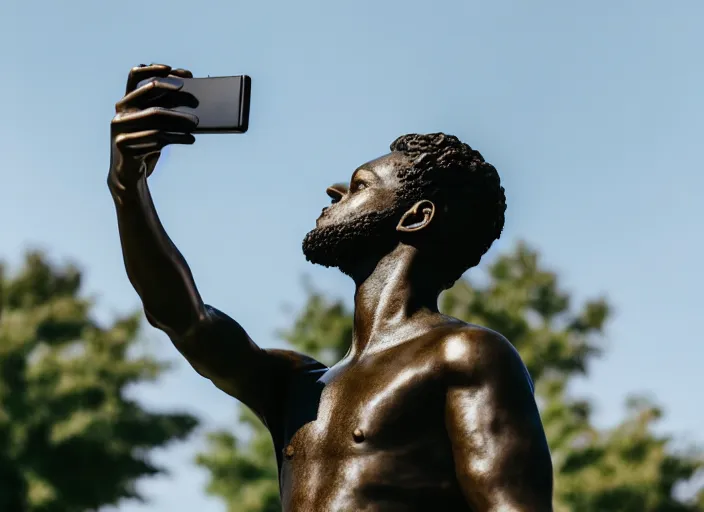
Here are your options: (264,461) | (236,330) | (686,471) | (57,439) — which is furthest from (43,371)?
(236,330)

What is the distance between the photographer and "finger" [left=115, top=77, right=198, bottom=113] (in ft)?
13.5

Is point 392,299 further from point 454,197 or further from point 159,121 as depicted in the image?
point 159,121

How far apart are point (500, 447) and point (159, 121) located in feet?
4.68

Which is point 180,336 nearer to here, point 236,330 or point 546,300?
point 236,330

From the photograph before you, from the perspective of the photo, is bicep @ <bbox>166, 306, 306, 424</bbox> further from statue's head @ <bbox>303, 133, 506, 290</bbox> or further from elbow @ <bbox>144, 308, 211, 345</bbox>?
statue's head @ <bbox>303, 133, 506, 290</bbox>

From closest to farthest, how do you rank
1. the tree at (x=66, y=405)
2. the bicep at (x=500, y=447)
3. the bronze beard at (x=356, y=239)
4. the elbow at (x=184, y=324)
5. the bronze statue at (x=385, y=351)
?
the bicep at (x=500, y=447) → the bronze statue at (x=385, y=351) → the elbow at (x=184, y=324) → the bronze beard at (x=356, y=239) → the tree at (x=66, y=405)

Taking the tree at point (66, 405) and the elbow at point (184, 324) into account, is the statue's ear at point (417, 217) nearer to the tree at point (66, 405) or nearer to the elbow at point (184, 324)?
the elbow at point (184, 324)

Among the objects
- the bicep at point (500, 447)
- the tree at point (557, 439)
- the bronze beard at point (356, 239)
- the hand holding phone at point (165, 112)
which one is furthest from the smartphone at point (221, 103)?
the tree at point (557, 439)

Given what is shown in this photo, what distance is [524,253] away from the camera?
27625 millimetres

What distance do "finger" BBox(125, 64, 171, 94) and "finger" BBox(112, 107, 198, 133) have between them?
0.15 meters

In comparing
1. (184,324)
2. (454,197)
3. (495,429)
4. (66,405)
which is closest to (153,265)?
(184,324)

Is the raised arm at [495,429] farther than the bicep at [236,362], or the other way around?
the bicep at [236,362]

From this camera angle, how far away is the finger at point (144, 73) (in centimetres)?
418

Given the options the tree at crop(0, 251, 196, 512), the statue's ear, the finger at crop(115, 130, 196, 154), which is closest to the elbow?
the finger at crop(115, 130, 196, 154)
